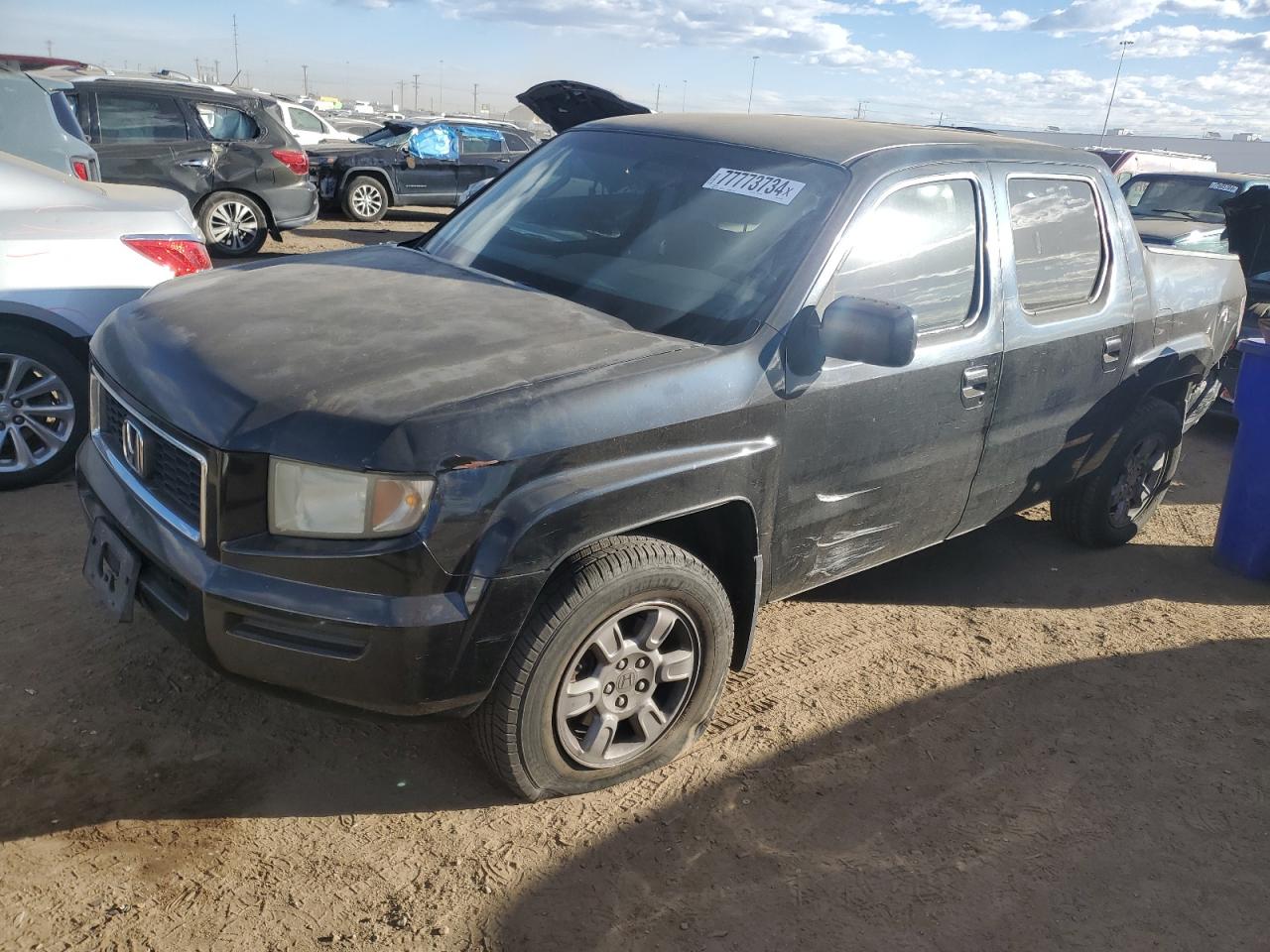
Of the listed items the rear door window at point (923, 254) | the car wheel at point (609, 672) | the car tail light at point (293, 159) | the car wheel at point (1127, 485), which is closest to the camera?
the car wheel at point (609, 672)

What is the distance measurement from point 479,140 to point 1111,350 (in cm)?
1332

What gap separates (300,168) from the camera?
11164mm

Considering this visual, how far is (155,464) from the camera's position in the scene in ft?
8.82

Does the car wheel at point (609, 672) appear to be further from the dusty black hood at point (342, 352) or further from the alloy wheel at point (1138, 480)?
the alloy wheel at point (1138, 480)

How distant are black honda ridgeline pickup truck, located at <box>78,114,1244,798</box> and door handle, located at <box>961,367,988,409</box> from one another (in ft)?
0.05

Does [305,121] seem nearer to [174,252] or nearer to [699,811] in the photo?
[174,252]

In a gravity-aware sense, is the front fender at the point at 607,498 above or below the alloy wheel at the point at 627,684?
above

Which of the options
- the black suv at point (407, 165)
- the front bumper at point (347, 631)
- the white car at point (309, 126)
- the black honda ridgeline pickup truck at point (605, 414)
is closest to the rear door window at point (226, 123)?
the black suv at point (407, 165)

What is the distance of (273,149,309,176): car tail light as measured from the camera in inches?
432

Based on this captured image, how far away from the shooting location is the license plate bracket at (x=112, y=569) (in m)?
2.65

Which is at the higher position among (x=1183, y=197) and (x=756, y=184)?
(x=756, y=184)

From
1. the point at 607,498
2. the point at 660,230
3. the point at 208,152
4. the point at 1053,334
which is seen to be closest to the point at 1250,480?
the point at 1053,334

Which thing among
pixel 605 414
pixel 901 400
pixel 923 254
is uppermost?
pixel 923 254

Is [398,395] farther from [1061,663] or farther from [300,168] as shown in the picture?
[300,168]
